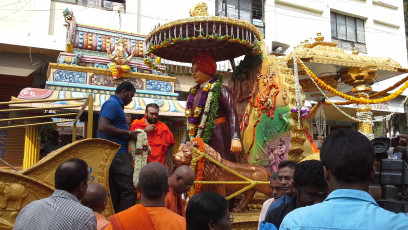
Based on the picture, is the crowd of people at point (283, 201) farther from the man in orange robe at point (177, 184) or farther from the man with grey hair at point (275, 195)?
the man in orange robe at point (177, 184)

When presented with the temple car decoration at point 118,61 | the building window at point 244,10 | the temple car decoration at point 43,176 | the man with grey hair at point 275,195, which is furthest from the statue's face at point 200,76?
the building window at point 244,10

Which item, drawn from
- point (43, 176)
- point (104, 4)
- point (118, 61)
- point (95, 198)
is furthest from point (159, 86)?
point (95, 198)

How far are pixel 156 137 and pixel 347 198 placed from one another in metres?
4.21

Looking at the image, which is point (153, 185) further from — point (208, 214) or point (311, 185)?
point (311, 185)

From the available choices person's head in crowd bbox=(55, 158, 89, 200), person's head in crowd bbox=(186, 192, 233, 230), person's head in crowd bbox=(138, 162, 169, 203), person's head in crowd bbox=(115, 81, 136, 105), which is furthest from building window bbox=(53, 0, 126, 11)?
person's head in crowd bbox=(186, 192, 233, 230)

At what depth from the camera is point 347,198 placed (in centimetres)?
141

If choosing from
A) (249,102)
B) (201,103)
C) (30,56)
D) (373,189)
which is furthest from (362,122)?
(30,56)

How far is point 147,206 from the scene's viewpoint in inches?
→ 89.3

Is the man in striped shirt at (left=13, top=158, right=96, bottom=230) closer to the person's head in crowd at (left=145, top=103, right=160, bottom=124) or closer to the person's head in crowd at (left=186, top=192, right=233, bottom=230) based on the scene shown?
the person's head in crowd at (left=186, top=192, right=233, bottom=230)

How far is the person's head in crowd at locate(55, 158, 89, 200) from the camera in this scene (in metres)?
2.30

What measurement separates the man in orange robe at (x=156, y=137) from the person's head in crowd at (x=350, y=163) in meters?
3.95

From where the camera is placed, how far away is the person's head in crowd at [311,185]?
2191mm

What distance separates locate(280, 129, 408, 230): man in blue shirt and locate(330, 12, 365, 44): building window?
1423cm

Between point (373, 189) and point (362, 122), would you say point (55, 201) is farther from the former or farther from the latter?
point (362, 122)
